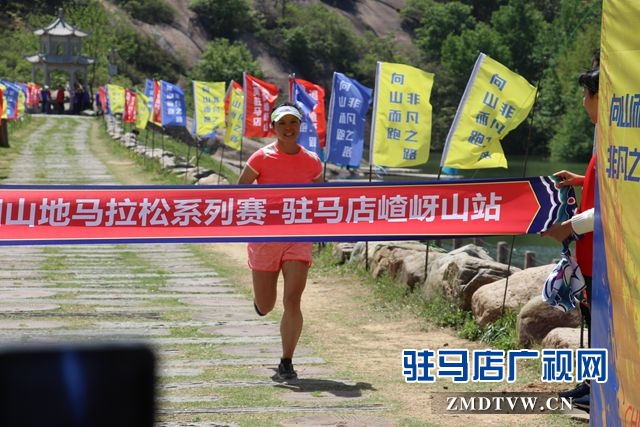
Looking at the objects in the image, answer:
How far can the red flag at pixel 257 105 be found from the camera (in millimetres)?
18875

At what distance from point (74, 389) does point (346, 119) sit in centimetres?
1217

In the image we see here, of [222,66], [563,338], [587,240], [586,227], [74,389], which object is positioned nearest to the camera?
[74,389]

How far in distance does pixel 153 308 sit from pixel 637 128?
258 inches

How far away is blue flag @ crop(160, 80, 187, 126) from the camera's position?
24.8m

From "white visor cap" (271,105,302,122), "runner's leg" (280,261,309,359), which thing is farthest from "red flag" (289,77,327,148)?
"runner's leg" (280,261,309,359)

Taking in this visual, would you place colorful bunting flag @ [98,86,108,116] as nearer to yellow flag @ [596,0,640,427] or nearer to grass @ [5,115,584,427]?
grass @ [5,115,584,427]

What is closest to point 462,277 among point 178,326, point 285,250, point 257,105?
point 178,326

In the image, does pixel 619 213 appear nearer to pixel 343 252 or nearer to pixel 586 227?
pixel 586 227

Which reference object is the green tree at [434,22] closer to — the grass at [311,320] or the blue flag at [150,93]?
the blue flag at [150,93]

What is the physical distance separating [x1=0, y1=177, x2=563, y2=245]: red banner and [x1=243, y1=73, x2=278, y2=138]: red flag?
1183 centimetres

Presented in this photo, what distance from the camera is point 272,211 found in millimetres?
6918

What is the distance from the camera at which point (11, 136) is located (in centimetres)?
3581

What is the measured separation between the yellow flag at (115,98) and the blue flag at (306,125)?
90.3ft

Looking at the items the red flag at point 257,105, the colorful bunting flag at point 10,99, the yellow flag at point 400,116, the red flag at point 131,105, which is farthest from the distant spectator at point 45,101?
the yellow flag at point 400,116
